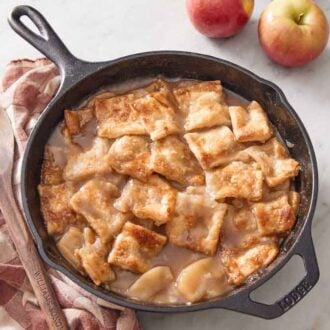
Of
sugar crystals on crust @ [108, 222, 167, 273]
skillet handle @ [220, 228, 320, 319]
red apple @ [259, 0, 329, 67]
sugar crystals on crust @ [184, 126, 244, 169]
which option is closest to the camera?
skillet handle @ [220, 228, 320, 319]

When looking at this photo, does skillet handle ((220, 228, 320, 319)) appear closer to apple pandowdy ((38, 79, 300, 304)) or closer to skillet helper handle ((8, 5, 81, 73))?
apple pandowdy ((38, 79, 300, 304))

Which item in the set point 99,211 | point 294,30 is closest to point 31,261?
point 99,211

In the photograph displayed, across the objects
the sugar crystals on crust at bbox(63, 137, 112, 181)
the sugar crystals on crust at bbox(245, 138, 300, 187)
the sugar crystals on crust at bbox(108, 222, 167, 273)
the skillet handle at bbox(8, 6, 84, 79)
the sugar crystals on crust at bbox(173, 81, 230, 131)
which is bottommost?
the sugar crystals on crust at bbox(245, 138, 300, 187)

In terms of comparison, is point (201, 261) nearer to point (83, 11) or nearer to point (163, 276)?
point (163, 276)

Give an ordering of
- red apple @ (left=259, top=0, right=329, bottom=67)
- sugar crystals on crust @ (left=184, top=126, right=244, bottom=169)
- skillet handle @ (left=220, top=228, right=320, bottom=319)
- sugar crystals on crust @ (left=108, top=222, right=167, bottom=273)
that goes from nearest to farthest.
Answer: skillet handle @ (left=220, top=228, right=320, bottom=319) → sugar crystals on crust @ (left=108, top=222, right=167, bottom=273) → sugar crystals on crust @ (left=184, top=126, right=244, bottom=169) → red apple @ (left=259, top=0, right=329, bottom=67)

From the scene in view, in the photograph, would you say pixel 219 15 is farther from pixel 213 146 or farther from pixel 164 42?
pixel 213 146

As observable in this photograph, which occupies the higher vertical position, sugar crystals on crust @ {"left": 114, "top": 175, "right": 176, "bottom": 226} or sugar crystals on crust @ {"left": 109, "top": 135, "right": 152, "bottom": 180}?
sugar crystals on crust @ {"left": 109, "top": 135, "right": 152, "bottom": 180}

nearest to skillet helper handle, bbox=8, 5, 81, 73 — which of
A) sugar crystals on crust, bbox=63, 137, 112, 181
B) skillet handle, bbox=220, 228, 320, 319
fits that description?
sugar crystals on crust, bbox=63, 137, 112, 181
